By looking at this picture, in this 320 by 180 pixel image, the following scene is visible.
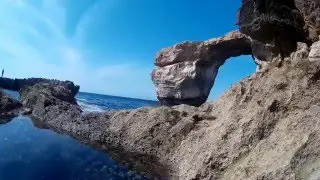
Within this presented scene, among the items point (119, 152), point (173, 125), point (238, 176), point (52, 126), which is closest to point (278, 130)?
point (238, 176)

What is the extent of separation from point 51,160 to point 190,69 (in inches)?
948

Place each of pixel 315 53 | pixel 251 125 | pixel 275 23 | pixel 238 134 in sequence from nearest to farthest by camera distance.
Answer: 1. pixel 315 53
2. pixel 251 125
3. pixel 238 134
4. pixel 275 23

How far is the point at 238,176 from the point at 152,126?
8.07 metres

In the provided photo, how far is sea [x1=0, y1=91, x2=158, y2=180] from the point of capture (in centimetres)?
1160

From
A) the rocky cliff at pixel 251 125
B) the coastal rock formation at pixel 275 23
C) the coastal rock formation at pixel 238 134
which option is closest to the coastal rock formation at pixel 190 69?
the rocky cliff at pixel 251 125

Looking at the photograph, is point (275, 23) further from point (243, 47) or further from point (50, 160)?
point (243, 47)

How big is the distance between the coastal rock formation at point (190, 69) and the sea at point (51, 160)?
19.1 metres

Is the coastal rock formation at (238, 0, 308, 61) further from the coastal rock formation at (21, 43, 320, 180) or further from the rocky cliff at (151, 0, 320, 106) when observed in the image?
the coastal rock formation at (21, 43, 320, 180)

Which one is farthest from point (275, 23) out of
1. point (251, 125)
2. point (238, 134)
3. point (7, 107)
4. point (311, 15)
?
point (7, 107)

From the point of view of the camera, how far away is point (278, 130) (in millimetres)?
10031

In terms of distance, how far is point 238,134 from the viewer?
37.1 ft

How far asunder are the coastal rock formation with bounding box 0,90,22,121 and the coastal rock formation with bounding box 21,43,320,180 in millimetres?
9801

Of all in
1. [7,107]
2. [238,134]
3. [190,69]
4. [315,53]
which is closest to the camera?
[315,53]

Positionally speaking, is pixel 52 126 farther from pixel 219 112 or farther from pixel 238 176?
pixel 238 176
